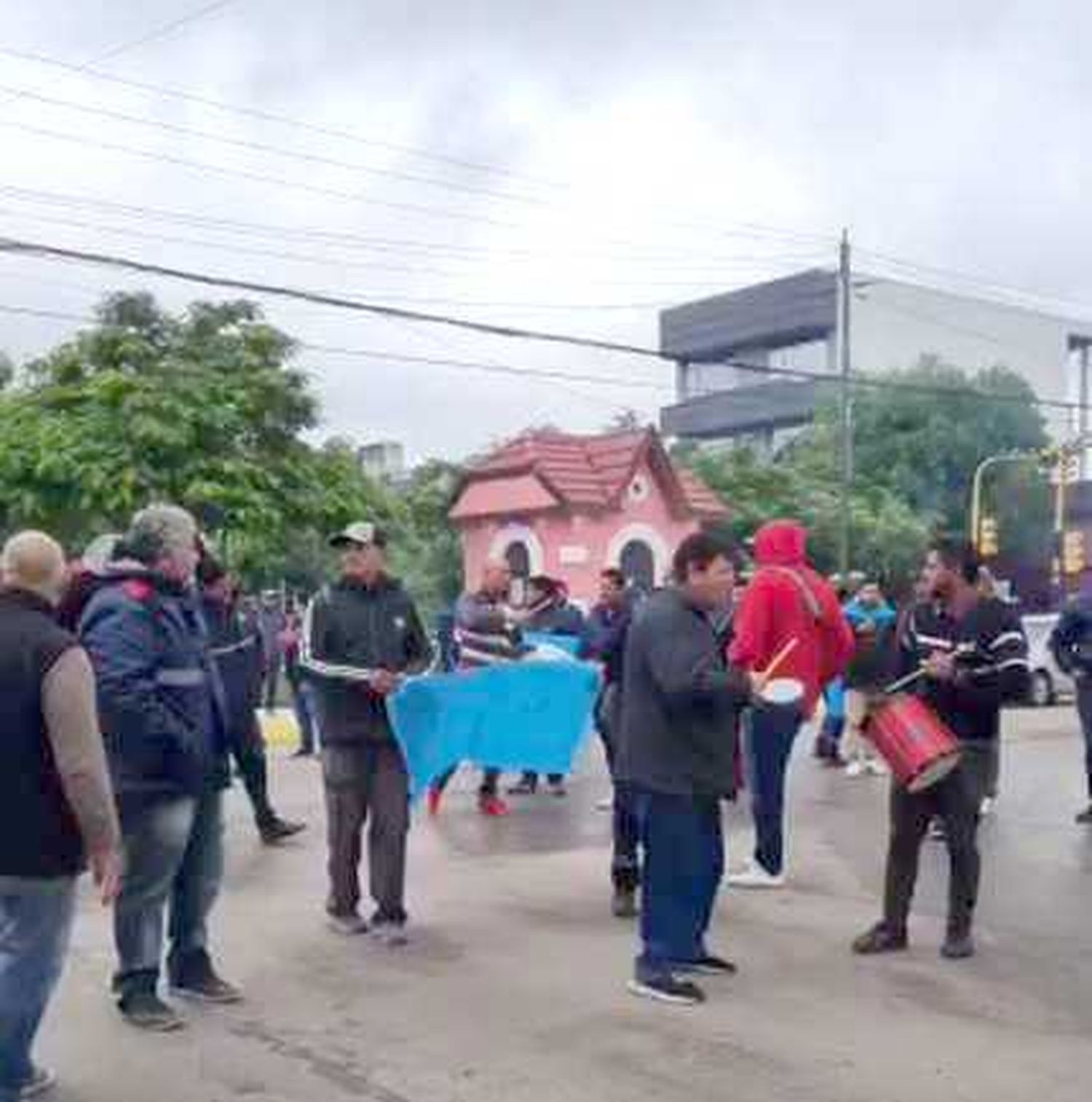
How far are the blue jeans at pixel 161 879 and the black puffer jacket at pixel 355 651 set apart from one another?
1.19m

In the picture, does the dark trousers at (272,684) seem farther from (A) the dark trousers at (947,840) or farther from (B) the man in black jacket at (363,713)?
(A) the dark trousers at (947,840)

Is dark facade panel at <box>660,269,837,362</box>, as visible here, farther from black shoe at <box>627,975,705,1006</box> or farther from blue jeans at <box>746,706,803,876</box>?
black shoe at <box>627,975,705,1006</box>

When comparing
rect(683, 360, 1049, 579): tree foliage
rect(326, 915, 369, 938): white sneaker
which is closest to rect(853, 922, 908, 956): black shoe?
rect(326, 915, 369, 938): white sneaker

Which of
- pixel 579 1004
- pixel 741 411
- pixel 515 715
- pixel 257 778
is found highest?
pixel 741 411

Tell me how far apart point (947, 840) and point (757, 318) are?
66.4 metres

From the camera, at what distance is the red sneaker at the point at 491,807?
12320mm

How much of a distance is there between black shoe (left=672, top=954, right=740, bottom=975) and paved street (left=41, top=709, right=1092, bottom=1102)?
104 millimetres

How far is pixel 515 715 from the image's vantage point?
34.3 feet

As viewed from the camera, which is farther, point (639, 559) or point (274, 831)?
point (639, 559)

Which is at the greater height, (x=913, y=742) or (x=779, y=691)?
(x=779, y=691)

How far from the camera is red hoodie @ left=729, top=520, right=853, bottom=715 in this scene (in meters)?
8.52

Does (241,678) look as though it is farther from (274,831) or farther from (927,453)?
(927,453)

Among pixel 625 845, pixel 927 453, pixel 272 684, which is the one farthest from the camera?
pixel 927 453

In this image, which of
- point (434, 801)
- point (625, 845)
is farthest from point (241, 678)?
point (625, 845)
